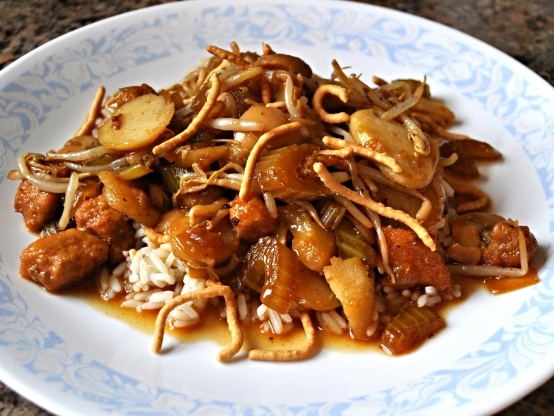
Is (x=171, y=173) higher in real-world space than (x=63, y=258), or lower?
higher

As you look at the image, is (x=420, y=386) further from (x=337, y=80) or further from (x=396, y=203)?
(x=337, y=80)

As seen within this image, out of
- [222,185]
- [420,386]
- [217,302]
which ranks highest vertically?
[222,185]

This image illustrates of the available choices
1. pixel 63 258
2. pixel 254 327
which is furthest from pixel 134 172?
pixel 254 327

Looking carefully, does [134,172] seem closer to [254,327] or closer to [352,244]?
Answer: [254,327]

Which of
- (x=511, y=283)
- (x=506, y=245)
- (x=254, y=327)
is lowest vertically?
(x=254, y=327)

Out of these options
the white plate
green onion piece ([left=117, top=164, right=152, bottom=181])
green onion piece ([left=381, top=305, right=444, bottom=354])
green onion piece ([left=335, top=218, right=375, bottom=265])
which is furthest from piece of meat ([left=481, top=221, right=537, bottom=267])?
green onion piece ([left=117, top=164, right=152, bottom=181])

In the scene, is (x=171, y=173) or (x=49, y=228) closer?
(x=171, y=173)

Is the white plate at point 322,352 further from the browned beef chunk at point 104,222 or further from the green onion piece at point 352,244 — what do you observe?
the green onion piece at point 352,244

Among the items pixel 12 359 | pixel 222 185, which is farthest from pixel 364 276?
pixel 12 359
